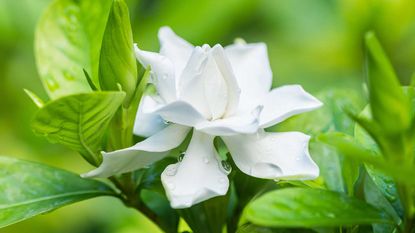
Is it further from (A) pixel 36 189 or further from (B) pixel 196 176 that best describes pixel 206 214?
(A) pixel 36 189

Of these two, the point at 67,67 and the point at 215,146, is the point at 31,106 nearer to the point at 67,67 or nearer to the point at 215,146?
the point at 67,67

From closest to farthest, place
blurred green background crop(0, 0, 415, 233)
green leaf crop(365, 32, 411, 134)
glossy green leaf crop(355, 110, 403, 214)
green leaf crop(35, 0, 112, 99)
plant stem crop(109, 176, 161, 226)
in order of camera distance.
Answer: green leaf crop(365, 32, 411, 134), glossy green leaf crop(355, 110, 403, 214), plant stem crop(109, 176, 161, 226), green leaf crop(35, 0, 112, 99), blurred green background crop(0, 0, 415, 233)

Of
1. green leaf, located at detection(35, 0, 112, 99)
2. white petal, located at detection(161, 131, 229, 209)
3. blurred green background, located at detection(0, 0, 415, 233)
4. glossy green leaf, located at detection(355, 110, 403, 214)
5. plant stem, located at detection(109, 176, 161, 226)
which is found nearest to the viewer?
white petal, located at detection(161, 131, 229, 209)

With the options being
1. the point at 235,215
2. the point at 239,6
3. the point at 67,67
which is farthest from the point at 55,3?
the point at 239,6

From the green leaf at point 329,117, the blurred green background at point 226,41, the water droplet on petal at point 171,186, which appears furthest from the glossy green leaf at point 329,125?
the blurred green background at point 226,41

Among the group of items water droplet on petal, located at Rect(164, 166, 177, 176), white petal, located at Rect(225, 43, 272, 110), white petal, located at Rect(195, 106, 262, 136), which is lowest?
water droplet on petal, located at Rect(164, 166, 177, 176)

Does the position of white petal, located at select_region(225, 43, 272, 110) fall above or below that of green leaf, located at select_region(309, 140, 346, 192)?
above

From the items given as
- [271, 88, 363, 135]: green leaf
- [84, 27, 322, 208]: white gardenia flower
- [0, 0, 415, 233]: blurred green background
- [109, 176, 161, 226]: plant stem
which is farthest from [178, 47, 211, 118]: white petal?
[0, 0, 415, 233]: blurred green background

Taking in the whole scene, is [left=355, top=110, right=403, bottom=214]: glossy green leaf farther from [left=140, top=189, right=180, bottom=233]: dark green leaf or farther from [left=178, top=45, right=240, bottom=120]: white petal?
[left=140, top=189, right=180, bottom=233]: dark green leaf
